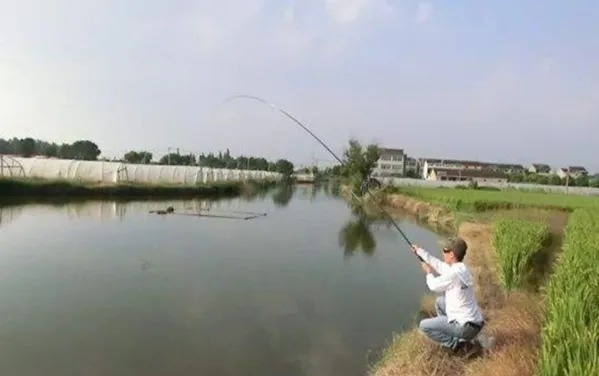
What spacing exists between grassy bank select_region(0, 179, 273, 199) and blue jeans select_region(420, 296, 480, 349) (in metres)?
23.1

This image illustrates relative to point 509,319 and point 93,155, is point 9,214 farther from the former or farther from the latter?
point 93,155

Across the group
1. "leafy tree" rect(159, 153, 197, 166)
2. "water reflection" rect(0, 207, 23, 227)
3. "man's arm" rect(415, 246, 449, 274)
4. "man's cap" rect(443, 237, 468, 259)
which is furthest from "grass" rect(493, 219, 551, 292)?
"leafy tree" rect(159, 153, 197, 166)

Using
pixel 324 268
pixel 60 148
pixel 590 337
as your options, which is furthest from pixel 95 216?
pixel 60 148

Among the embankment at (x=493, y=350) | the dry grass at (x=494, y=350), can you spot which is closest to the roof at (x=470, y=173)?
the embankment at (x=493, y=350)

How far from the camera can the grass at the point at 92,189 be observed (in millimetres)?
24438

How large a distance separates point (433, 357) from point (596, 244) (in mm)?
3764

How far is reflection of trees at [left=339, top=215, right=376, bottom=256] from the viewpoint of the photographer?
1568cm

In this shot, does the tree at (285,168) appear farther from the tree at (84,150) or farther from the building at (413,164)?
the building at (413,164)

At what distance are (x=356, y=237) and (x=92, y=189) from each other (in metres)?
14.8

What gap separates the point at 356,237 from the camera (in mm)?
18500

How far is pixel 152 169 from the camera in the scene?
35.3 metres

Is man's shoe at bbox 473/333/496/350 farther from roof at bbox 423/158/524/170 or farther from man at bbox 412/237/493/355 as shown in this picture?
roof at bbox 423/158/524/170

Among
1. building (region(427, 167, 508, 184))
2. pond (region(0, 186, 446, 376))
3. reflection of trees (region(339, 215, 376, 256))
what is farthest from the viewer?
building (region(427, 167, 508, 184))

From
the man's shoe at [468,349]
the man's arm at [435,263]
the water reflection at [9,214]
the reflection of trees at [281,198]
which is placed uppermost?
the man's arm at [435,263]
